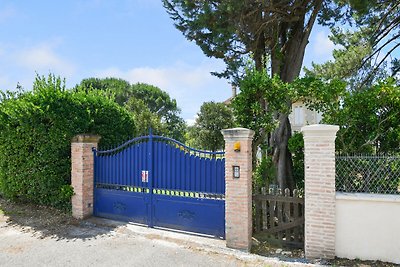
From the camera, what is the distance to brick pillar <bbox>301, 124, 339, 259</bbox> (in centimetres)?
468

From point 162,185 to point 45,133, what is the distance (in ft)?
11.0

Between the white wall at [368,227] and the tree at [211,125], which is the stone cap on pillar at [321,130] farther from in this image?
the tree at [211,125]

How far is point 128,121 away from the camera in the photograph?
28.7ft

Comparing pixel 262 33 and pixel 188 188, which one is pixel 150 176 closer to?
pixel 188 188

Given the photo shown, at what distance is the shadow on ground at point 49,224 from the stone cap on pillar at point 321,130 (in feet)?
14.8

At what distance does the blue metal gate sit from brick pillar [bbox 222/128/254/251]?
294 mm

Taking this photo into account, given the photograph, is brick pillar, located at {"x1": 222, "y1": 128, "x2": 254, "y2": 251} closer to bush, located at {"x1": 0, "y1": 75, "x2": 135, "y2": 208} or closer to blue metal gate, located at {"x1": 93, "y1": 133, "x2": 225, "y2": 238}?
blue metal gate, located at {"x1": 93, "y1": 133, "x2": 225, "y2": 238}

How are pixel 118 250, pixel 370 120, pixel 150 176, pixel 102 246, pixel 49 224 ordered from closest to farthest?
pixel 118 250 < pixel 102 246 < pixel 370 120 < pixel 150 176 < pixel 49 224

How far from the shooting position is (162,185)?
20.4ft

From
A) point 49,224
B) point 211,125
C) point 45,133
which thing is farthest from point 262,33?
point 211,125

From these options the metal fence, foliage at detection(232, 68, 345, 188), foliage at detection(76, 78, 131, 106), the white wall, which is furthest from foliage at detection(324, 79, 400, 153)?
foliage at detection(76, 78, 131, 106)

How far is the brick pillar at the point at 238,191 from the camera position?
5148 mm

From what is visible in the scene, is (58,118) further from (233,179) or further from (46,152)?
(233,179)

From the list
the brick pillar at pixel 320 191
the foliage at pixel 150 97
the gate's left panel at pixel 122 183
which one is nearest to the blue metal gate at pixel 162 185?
the gate's left panel at pixel 122 183
